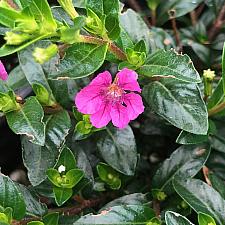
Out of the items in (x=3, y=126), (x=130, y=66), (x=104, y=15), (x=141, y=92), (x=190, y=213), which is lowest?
(x=190, y=213)

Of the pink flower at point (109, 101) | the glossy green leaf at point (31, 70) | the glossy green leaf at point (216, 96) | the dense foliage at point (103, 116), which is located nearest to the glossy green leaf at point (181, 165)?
the dense foliage at point (103, 116)

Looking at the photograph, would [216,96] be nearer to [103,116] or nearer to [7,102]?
[103,116]

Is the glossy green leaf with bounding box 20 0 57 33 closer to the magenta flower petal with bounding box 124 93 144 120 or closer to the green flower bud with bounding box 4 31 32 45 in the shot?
the green flower bud with bounding box 4 31 32 45

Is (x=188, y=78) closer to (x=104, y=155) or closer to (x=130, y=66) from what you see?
(x=130, y=66)

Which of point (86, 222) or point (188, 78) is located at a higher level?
point (188, 78)

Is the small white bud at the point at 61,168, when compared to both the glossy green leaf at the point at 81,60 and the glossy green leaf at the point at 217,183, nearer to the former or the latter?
the glossy green leaf at the point at 81,60

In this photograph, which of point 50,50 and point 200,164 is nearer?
point 50,50

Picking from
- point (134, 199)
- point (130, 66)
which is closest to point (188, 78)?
point (130, 66)
